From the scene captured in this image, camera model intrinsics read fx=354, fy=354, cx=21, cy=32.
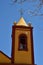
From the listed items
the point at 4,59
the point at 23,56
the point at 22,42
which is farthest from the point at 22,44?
the point at 4,59

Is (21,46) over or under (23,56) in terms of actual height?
over

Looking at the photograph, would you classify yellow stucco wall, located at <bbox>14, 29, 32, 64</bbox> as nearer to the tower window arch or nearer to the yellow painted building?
the yellow painted building

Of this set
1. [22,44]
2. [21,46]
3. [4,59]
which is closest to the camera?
[4,59]

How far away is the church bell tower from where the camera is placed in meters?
24.1

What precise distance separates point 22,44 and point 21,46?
0.91ft

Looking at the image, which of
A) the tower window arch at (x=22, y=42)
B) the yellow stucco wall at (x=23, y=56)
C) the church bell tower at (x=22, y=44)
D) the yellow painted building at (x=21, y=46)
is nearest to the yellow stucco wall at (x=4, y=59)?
the yellow painted building at (x=21, y=46)

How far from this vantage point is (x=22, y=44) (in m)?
24.8

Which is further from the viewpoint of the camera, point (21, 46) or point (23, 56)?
point (21, 46)

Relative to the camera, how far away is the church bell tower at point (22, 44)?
24.1m

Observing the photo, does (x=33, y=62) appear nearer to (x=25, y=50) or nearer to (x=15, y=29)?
(x=25, y=50)

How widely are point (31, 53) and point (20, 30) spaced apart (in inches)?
73.4

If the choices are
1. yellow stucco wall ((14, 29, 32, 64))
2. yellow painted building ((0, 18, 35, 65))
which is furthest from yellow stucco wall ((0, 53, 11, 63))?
yellow stucco wall ((14, 29, 32, 64))

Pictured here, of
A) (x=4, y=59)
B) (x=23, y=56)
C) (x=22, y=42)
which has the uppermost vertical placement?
(x=22, y=42)

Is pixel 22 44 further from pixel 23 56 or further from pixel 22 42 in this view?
pixel 23 56
